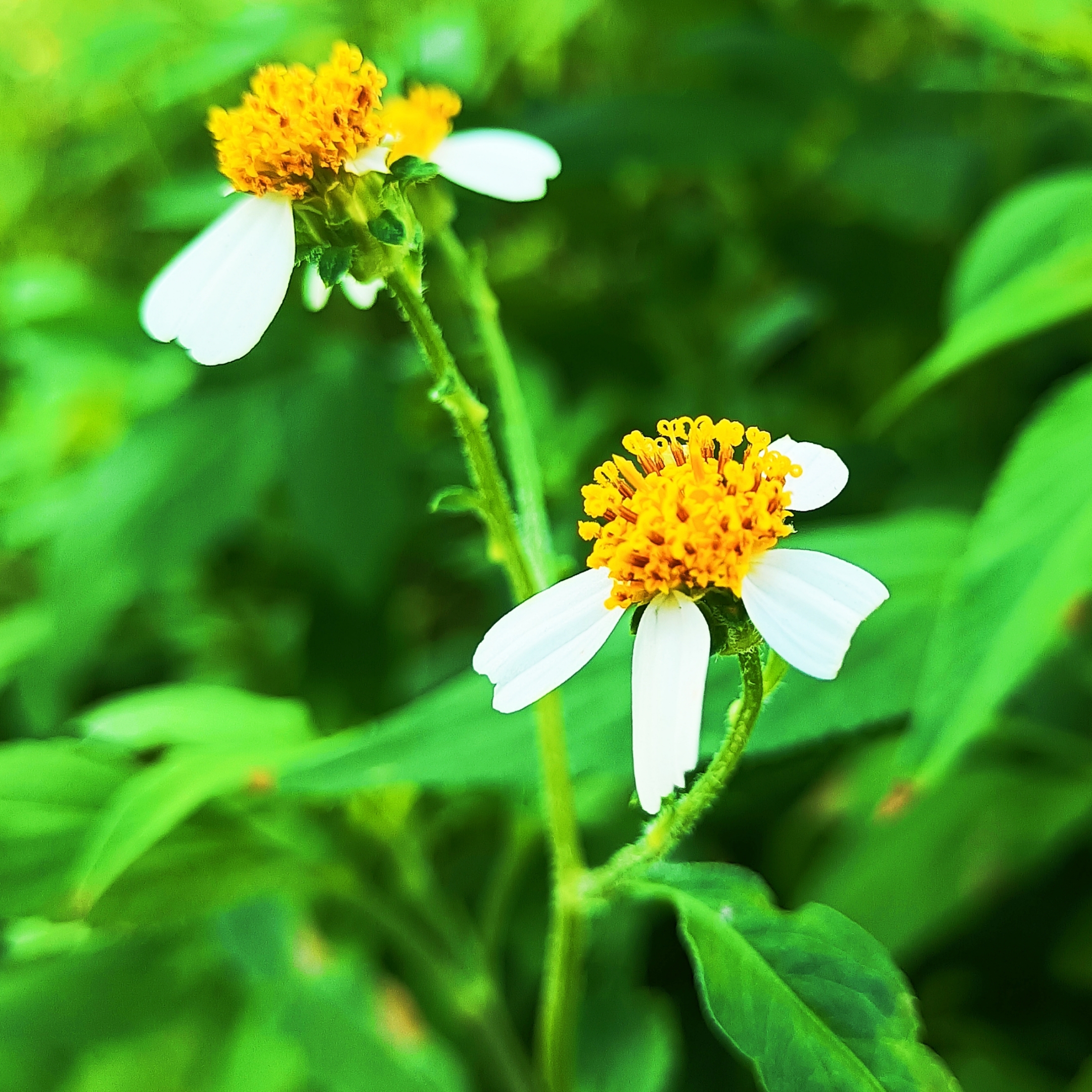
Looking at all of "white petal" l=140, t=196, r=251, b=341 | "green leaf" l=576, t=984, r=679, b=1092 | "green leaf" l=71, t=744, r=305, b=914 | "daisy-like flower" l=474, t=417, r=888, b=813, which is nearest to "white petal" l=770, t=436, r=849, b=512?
"daisy-like flower" l=474, t=417, r=888, b=813

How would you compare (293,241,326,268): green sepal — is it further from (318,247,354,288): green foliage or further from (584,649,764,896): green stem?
(584,649,764,896): green stem

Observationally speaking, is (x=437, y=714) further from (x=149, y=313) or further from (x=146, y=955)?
(x=146, y=955)

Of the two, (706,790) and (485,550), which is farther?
(485,550)

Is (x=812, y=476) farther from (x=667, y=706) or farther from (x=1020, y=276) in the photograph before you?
(x=1020, y=276)

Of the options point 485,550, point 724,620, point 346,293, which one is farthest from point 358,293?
point 485,550

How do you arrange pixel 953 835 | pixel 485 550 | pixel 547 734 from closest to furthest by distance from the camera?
pixel 547 734, pixel 953 835, pixel 485 550

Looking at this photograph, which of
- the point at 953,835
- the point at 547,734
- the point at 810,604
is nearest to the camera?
the point at 810,604

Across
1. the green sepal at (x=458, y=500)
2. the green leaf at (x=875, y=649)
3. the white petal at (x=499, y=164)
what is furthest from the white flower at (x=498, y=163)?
the green leaf at (x=875, y=649)
